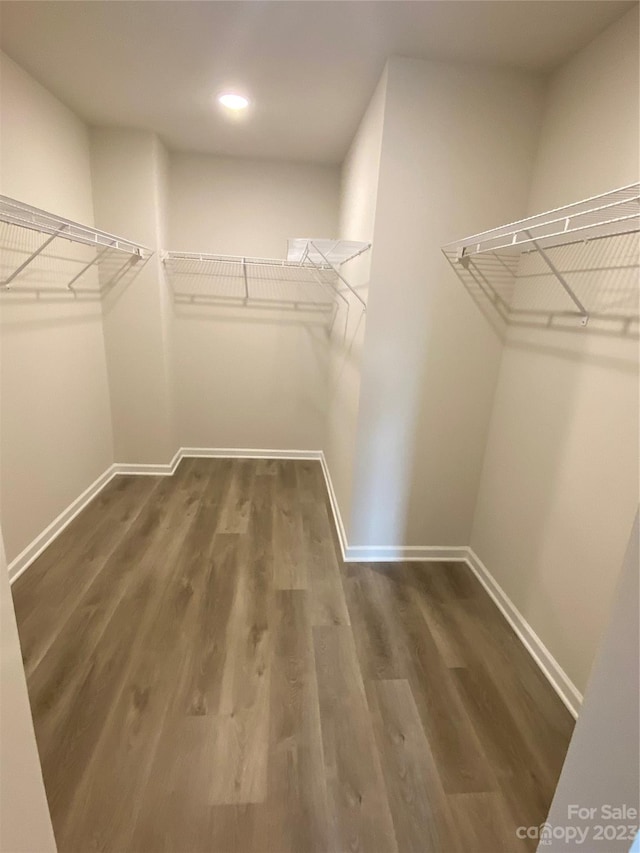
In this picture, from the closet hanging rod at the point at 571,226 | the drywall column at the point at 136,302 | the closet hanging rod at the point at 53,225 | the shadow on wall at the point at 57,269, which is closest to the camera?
the closet hanging rod at the point at 571,226

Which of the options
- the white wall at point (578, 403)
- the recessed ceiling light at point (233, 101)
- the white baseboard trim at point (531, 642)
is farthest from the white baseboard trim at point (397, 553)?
the recessed ceiling light at point (233, 101)

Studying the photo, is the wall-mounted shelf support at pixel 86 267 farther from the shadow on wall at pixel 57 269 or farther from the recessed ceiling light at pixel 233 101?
the recessed ceiling light at pixel 233 101

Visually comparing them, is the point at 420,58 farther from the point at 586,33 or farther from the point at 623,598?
the point at 623,598

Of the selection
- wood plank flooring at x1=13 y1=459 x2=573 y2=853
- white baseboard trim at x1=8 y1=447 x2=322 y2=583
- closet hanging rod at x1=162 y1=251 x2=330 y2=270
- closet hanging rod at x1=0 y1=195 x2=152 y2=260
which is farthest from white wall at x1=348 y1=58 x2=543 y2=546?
white baseboard trim at x1=8 y1=447 x2=322 y2=583

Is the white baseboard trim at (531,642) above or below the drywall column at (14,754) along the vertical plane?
below

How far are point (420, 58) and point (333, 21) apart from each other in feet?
1.47

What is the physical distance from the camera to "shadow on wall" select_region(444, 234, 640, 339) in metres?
1.41

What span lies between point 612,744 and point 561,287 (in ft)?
5.18

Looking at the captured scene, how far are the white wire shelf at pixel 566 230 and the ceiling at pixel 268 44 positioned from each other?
673mm

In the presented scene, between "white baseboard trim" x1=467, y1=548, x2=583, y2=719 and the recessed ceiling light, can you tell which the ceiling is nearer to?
the recessed ceiling light

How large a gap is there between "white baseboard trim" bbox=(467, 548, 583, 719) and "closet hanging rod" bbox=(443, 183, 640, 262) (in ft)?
5.03

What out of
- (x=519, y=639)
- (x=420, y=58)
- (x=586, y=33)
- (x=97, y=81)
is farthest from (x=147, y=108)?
(x=519, y=639)

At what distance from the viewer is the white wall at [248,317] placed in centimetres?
321

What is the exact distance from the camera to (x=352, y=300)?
2576 mm
